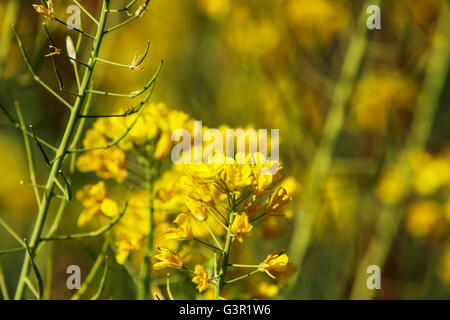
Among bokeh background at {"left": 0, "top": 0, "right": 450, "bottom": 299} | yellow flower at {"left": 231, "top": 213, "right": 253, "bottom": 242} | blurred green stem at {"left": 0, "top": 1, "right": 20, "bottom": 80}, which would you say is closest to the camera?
yellow flower at {"left": 231, "top": 213, "right": 253, "bottom": 242}

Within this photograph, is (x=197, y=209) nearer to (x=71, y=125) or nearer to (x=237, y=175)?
(x=237, y=175)

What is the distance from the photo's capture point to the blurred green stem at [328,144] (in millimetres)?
1279

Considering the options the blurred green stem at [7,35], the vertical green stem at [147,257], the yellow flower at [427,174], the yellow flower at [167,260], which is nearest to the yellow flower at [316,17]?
A: the yellow flower at [427,174]

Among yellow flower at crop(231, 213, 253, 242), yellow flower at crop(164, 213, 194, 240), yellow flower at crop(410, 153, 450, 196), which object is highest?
yellow flower at crop(231, 213, 253, 242)

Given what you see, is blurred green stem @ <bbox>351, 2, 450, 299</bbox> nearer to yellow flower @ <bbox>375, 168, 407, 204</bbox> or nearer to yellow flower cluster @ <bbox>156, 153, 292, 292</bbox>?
yellow flower @ <bbox>375, 168, 407, 204</bbox>

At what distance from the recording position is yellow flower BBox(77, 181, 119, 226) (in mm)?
700

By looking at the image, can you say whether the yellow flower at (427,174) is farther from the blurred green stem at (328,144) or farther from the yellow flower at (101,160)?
the yellow flower at (101,160)

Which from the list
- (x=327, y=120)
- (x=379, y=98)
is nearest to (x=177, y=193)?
(x=327, y=120)

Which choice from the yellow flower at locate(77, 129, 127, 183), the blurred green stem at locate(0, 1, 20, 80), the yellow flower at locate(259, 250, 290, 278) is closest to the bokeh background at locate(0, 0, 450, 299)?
the blurred green stem at locate(0, 1, 20, 80)

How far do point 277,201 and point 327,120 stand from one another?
99cm

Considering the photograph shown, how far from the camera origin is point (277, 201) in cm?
60

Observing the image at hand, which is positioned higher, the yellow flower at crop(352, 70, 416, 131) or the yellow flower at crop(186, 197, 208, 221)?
the yellow flower at crop(352, 70, 416, 131)

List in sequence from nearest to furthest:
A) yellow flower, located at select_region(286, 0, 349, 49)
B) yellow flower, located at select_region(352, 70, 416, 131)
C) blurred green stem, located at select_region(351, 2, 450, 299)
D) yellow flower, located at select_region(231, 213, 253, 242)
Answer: yellow flower, located at select_region(231, 213, 253, 242), blurred green stem, located at select_region(351, 2, 450, 299), yellow flower, located at select_region(286, 0, 349, 49), yellow flower, located at select_region(352, 70, 416, 131)
